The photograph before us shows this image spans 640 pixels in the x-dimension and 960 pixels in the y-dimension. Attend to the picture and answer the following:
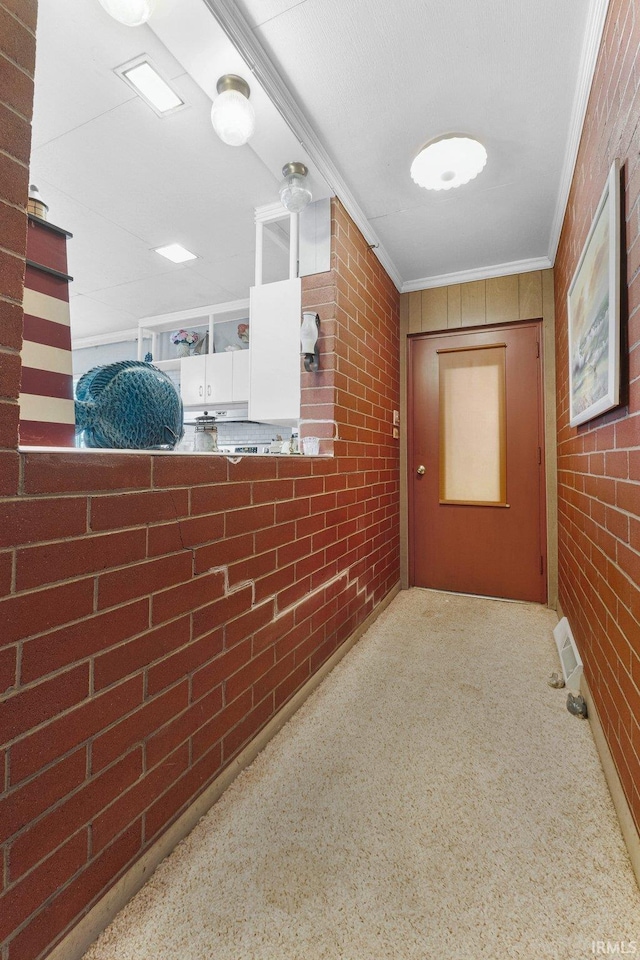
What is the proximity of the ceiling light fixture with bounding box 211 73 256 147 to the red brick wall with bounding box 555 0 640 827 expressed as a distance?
116 cm

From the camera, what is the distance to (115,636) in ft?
2.99

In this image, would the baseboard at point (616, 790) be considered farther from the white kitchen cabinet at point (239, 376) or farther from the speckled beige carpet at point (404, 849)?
the white kitchen cabinet at point (239, 376)

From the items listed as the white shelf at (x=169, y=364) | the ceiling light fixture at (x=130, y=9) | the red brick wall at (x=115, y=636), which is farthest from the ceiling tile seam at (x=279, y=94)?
the white shelf at (x=169, y=364)

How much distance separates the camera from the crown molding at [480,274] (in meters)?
2.89

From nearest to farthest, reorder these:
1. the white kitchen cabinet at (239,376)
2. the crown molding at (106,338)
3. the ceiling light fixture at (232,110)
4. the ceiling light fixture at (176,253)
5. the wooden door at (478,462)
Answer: the ceiling light fixture at (232,110)
the ceiling light fixture at (176,253)
the wooden door at (478,462)
the white kitchen cabinet at (239,376)
the crown molding at (106,338)

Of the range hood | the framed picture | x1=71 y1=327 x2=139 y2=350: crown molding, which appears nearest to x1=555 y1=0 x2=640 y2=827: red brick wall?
the framed picture

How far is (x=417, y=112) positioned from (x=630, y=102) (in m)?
0.92

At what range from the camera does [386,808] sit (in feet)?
3.99

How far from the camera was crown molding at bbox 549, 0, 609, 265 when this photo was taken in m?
1.31

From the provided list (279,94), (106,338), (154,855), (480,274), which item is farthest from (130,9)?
(106,338)

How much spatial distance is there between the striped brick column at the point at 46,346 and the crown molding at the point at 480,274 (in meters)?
2.89

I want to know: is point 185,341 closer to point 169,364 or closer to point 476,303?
point 169,364

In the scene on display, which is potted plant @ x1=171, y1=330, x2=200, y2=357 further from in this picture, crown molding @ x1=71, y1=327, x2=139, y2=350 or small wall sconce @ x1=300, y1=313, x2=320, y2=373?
small wall sconce @ x1=300, y1=313, x2=320, y2=373

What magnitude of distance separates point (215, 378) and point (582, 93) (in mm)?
2984
